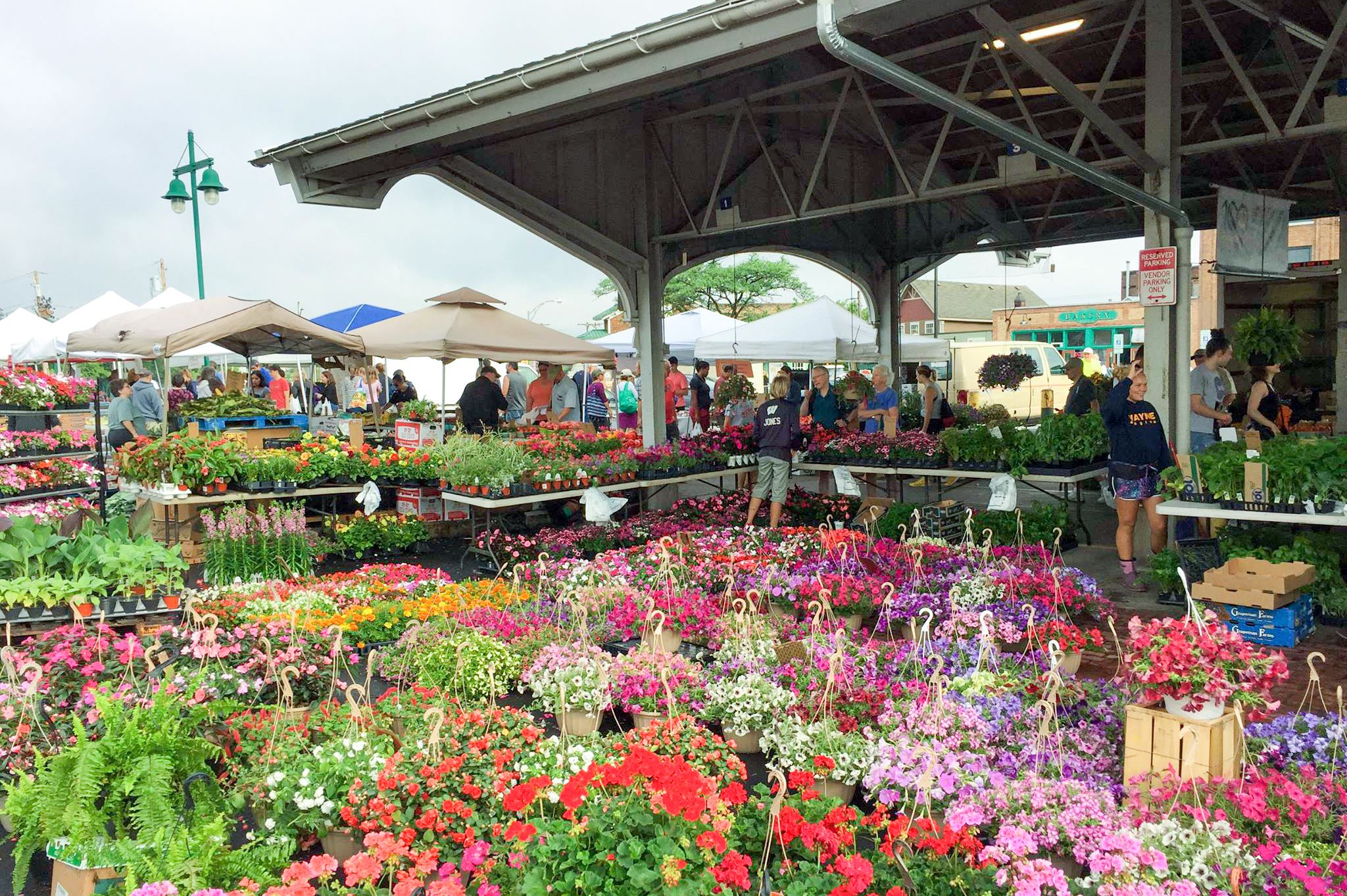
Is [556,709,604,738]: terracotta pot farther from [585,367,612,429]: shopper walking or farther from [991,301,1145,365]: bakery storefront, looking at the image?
[991,301,1145,365]: bakery storefront

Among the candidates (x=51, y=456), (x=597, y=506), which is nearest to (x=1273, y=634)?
(x=597, y=506)

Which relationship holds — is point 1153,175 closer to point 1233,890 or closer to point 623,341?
point 1233,890

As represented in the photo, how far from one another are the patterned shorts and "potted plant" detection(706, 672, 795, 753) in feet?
14.4

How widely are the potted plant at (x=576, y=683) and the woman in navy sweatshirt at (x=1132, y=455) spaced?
475 cm

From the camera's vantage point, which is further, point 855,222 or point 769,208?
point 855,222

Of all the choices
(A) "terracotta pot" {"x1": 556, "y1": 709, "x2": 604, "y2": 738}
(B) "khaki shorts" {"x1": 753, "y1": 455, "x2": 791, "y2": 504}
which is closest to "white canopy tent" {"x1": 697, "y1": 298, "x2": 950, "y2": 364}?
(B) "khaki shorts" {"x1": 753, "y1": 455, "x2": 791, "y2": 504}

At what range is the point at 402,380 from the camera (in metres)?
17.6

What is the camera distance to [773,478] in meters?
9.55

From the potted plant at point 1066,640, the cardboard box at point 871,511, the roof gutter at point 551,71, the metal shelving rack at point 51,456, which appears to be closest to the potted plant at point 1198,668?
the potted plant at point 1066,640

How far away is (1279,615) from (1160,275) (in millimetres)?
2972

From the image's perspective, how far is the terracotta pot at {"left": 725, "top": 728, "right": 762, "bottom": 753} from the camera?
427cm

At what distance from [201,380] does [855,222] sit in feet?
41.3

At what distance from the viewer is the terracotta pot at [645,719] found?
170 inches

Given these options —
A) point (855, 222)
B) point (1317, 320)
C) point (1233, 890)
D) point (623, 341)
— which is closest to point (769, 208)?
point (855, 222)
